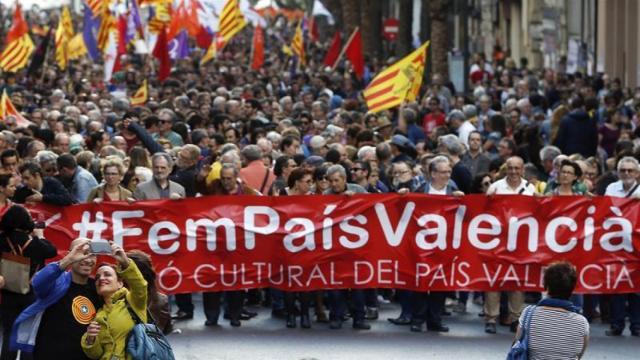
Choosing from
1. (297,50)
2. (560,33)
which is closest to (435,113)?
(297,50)

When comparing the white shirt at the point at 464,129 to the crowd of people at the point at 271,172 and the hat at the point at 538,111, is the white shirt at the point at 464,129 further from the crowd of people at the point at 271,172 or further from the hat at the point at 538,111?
the hat at the point at 538,111

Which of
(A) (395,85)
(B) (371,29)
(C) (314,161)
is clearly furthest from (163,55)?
(B) (371,29)

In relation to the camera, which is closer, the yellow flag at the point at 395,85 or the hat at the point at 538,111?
the yellow flag at the point at 395,85

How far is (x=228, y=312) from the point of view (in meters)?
15.0

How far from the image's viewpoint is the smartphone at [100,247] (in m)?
8.77

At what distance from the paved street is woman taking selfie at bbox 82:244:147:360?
4406 mm

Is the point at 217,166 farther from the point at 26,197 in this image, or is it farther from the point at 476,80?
the point at 476,80

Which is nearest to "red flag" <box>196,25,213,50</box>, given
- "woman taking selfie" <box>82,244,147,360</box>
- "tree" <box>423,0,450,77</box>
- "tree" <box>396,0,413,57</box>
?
"tree" <box>396,0,413,57</box>

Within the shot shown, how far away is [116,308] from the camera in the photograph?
879 centimetres

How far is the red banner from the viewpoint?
46.7 feet

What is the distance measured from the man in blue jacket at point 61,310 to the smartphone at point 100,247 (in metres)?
0.16

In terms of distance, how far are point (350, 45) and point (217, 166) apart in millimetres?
17672

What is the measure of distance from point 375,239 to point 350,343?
92 centimetres

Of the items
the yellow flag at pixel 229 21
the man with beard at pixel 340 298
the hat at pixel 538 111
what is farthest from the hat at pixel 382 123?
the yellow flag at pixel 229 21
